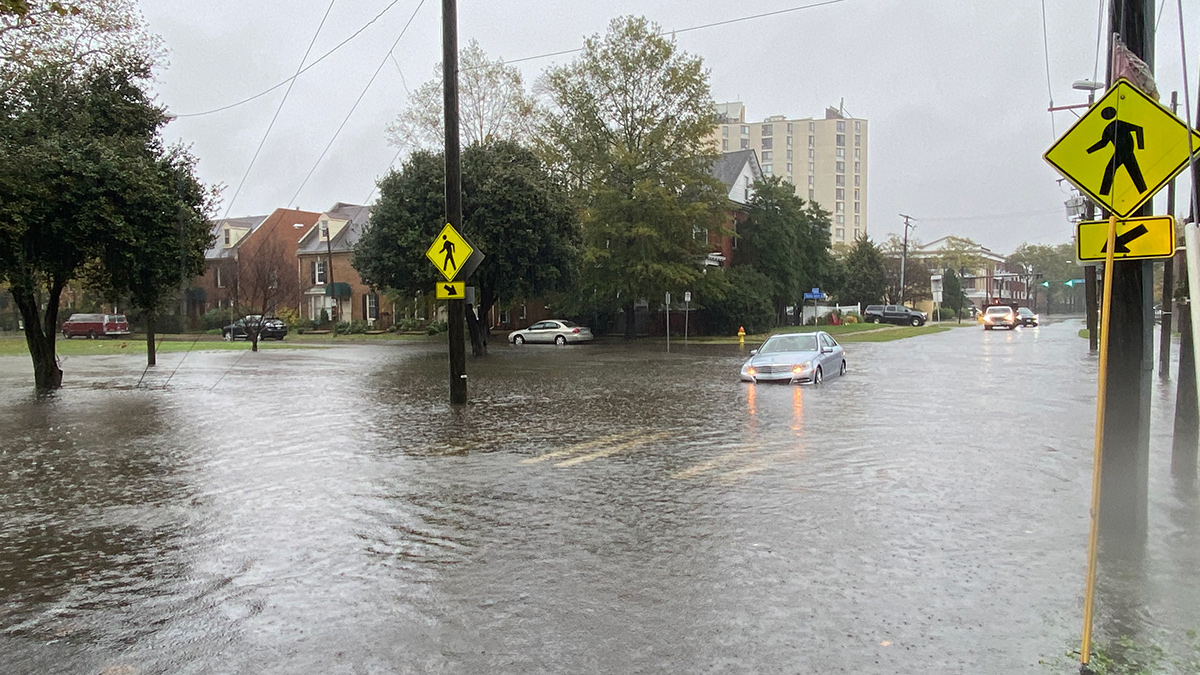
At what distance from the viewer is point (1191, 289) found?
18.2 feet

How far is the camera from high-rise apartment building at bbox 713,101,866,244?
14950 cm

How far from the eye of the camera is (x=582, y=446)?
11.7 meters

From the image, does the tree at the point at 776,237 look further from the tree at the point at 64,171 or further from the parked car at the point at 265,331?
the tree at the point at 64,171

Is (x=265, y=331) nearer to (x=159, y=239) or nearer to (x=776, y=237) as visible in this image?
(x=776, y=237)

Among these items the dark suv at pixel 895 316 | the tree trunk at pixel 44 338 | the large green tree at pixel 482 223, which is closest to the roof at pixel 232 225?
the large green tree at pixel 482 223

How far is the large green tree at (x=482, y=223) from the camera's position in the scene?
31438 millimetres

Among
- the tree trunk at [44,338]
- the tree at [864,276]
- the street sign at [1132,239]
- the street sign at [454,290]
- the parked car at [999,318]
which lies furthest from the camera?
the tree at [864,276]

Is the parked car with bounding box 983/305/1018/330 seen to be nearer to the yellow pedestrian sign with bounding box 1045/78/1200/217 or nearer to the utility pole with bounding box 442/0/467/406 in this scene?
the utility pole with bounding box 442/0/467/406

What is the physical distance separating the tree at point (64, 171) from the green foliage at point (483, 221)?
13236mm

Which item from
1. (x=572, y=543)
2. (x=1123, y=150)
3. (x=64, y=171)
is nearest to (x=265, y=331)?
(x=64, y=171)

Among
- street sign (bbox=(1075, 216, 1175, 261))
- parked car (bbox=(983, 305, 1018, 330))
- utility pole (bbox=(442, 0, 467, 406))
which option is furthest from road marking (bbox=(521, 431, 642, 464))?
parked car (bbox=(983, 305, 1018, 330))

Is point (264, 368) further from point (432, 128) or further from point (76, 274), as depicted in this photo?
point (432, 128)

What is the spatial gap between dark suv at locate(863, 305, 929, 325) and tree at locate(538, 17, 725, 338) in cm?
2958

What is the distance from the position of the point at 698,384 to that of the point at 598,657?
52.8 ft
